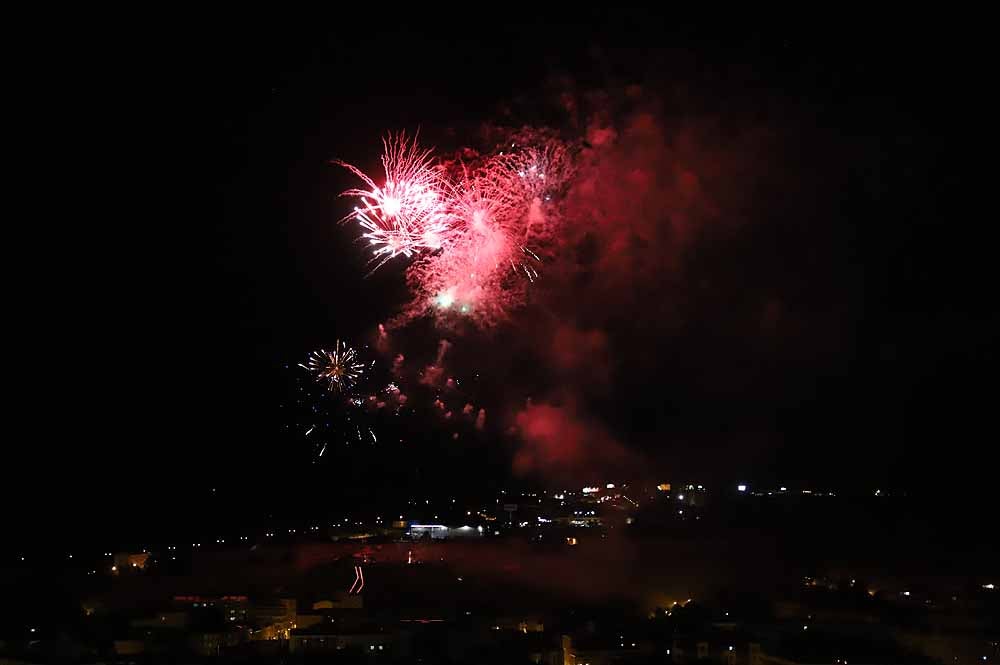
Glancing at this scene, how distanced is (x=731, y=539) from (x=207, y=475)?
Answer: 7050 mm

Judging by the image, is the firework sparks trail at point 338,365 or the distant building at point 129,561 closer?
the firework sparks trail at point 338,365

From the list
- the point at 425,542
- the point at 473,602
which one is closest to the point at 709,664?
the point at 473,602

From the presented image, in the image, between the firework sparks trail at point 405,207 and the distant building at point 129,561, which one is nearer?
the firework sparks trail at point 405,207

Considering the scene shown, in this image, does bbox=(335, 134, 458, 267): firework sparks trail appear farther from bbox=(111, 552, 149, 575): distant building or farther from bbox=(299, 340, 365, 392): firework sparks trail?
bbox=(111, 552, 149, 575): distant building

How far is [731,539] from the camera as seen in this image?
13719 millimetres

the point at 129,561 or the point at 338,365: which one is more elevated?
the point at 338,365

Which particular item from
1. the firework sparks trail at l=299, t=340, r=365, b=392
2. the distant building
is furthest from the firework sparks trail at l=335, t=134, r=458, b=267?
the distant building

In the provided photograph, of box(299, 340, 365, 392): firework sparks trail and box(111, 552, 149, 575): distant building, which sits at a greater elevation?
box(299, 340, 365, 392): firework sparks trail

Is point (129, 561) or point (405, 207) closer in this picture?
point (405, 207)

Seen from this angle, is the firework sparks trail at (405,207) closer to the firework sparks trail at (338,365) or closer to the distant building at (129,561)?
the firework sparks trail at (338,365)

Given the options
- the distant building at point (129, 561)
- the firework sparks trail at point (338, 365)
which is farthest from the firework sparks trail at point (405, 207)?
the distant building at point (129, 561)

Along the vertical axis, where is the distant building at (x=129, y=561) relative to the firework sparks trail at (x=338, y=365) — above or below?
below

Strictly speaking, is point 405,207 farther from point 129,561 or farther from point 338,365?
point 129,561

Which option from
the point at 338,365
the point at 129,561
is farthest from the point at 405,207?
the point at 129,561
